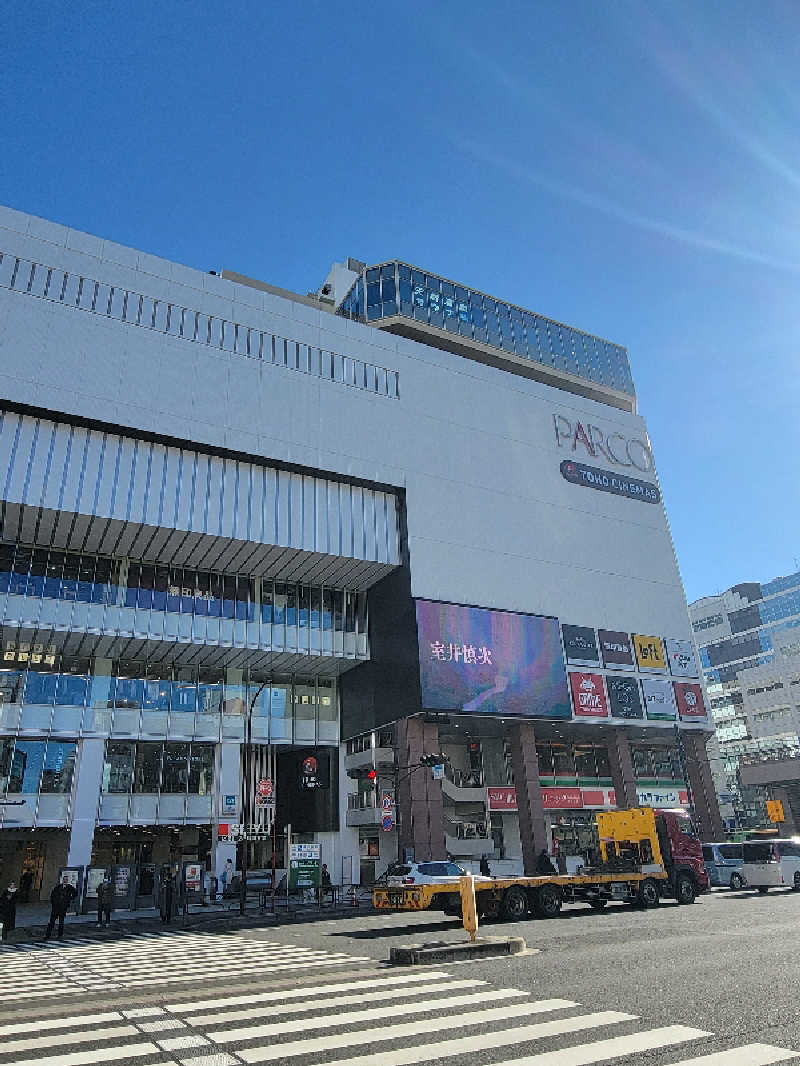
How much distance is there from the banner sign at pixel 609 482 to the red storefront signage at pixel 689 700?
16.5 m

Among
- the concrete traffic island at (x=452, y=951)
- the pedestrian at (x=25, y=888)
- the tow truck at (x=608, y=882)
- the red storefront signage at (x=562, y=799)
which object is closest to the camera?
the concrete traffic island at (x=452, y=951)

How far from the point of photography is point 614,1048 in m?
7.18

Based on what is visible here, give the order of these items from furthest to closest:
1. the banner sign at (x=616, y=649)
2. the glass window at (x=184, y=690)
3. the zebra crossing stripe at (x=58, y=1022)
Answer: the banner sign at (x=616, y=649) < the glass window at (x=184, y=690) < the zebra crossing stripe at (x=58, y=1022)

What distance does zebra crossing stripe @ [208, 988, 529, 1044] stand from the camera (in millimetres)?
8294

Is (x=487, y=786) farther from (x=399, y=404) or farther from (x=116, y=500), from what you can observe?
(x=116, y=500)

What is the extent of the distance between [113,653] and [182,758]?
764 centimetres

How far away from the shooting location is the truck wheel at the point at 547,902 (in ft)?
74.6

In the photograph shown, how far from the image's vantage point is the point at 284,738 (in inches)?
1849

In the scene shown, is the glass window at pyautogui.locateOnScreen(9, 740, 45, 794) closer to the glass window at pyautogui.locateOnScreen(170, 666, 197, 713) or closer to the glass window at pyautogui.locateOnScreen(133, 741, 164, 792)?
the glass window at pyautogui.locateOnScreen(133, 741, 164, 792)

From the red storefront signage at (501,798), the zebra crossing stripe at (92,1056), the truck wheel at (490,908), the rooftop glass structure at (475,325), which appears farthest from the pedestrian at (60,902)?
the rooftop glass structure at (475,325)

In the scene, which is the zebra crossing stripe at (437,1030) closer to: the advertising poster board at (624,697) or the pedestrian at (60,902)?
→ the pedestrian at (60,902)

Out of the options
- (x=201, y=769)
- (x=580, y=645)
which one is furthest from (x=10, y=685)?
(x=580, y=645)

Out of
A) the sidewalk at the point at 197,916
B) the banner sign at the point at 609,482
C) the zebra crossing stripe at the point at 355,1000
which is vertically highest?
the banner sign at the point at 609,482

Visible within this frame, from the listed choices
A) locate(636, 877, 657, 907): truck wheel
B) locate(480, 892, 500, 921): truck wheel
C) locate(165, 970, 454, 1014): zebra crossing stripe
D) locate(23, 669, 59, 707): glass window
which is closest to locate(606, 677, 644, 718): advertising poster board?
locate(636, 877, 657, 907): truck wheel
